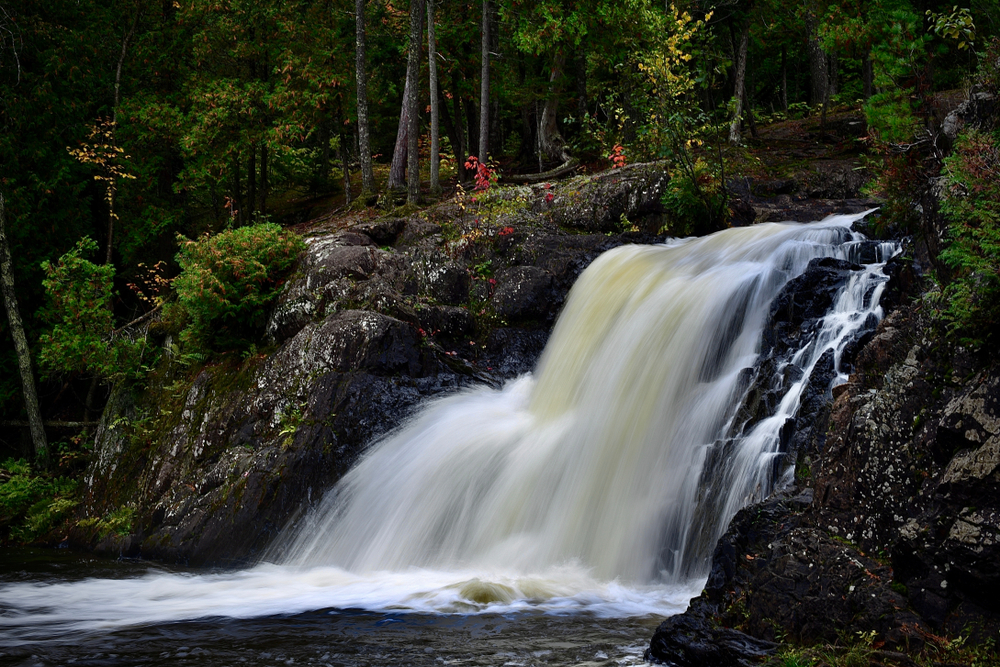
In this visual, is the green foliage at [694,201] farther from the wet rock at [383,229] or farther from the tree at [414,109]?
the tree at [414,109]

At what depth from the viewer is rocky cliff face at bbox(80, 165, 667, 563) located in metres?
9.14

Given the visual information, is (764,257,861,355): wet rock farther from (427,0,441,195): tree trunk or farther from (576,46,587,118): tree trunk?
(576,46,587,118): tree trunk

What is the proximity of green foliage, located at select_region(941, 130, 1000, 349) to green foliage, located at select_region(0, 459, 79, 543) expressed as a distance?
12193 mm

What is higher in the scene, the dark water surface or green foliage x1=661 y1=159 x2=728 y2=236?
green foliage x1=661 y1=159 x2=728 y2=236

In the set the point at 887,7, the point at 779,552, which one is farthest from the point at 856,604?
the point at 887,7

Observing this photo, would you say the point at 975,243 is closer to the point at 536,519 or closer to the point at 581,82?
the point at 536,519

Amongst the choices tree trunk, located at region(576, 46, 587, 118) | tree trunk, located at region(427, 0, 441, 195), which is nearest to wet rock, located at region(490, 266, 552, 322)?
tree trunk, located at region(427, 0, 441, 195)

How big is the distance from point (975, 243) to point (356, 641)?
15.8 ft

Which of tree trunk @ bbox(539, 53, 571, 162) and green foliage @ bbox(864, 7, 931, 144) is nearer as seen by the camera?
green foliage @ bbox(864, 7, 931, 144)

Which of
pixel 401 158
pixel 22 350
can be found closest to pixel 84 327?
pixel 22 350

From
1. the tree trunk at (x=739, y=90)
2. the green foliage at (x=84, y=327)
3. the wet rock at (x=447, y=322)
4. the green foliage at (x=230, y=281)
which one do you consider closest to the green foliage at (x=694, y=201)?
the wet rock at (x=447, y=322)

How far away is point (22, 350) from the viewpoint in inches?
540

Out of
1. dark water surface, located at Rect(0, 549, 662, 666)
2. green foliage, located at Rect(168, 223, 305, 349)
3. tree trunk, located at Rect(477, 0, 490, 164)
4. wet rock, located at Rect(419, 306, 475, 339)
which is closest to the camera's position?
dark water surface, located at Rect(0, 549, 662, 666)

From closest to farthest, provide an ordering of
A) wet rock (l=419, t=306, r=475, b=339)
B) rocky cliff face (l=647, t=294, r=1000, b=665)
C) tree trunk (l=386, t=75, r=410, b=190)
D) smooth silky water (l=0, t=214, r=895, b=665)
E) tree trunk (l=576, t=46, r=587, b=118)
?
1. rocky cliff face (l=647, t=294, r=1000, b=665)
2. smooth silky water (l=0, t=214, r=895, b=665)
3. wet rock (l=419, t=306, r=475, b=339)
4. tree trunk (l=386, t=75, r=410, b=190)
5. tree trunk (l=576, t=46, r=587, b=118)
